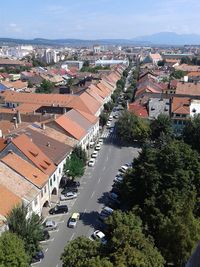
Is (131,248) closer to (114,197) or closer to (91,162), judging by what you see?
(114,197)

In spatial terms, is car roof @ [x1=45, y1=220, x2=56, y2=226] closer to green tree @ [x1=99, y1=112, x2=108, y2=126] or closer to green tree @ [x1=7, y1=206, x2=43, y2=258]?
green tree @ [x1=7, y1=206, x2=43, y2=258]

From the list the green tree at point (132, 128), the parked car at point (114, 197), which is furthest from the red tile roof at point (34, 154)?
the green tree at point (132, 128)

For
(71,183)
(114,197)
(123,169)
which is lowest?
(71,183)

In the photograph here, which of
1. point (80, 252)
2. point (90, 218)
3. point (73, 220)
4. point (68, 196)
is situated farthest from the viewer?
point (68, 196)

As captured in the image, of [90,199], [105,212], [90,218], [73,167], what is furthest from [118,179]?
[90,218]

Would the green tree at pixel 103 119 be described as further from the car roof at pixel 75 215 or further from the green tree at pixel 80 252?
the green tree at pixel 80 252

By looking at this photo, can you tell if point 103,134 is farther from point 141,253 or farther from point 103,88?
point 141,253
